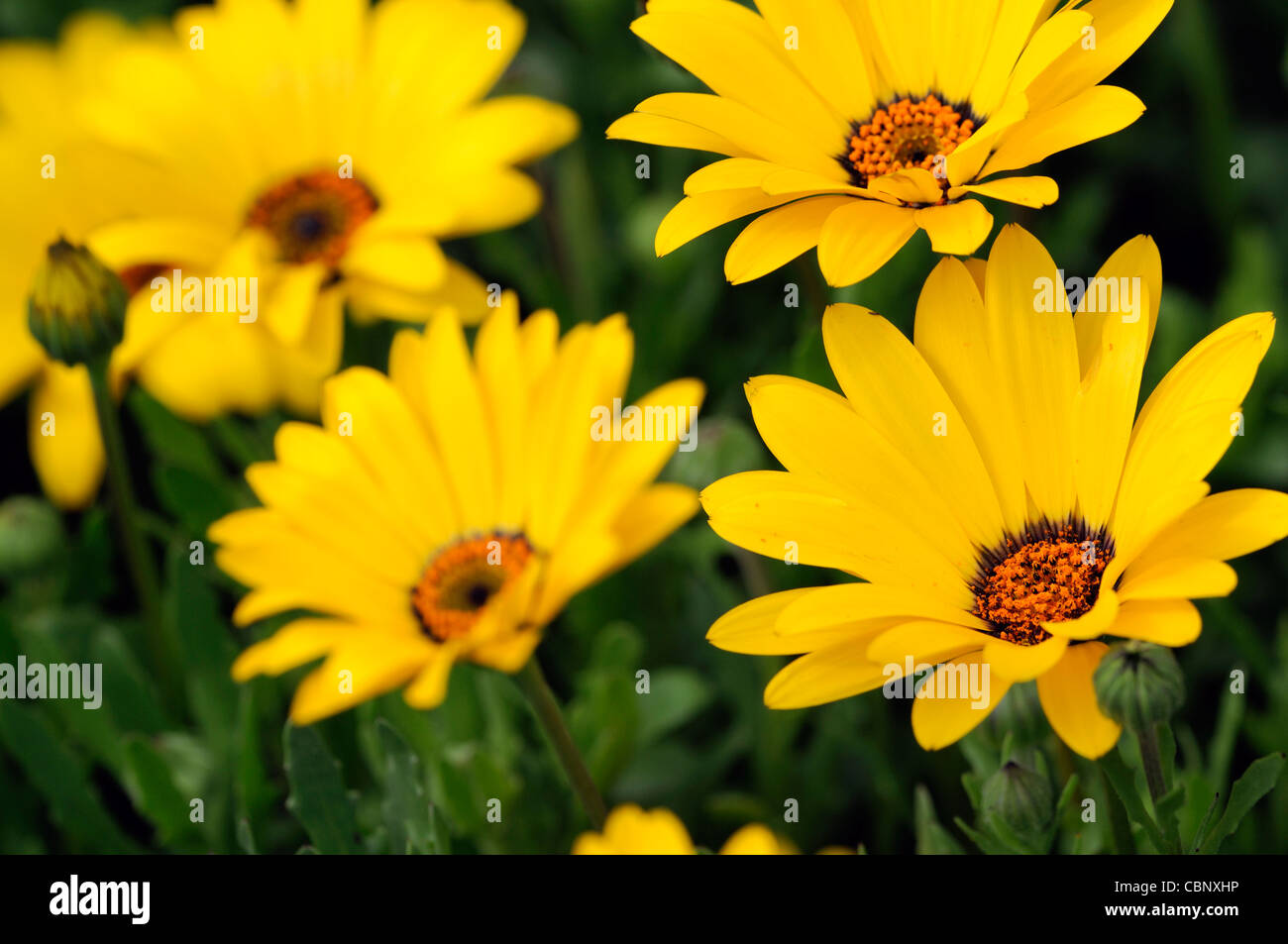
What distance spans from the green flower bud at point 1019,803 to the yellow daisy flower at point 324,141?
1.74ft

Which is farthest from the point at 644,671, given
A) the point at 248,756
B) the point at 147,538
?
the point at 147,538

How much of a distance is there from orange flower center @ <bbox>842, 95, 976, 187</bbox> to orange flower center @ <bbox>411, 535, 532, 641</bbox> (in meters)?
0.31

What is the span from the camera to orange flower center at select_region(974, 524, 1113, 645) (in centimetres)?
67

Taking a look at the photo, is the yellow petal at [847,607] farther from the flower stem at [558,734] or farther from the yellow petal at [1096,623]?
the flower stem at [558,734]

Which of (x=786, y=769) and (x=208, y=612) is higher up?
(x=208, y=612)

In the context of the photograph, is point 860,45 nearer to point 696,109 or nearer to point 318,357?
point 696,109

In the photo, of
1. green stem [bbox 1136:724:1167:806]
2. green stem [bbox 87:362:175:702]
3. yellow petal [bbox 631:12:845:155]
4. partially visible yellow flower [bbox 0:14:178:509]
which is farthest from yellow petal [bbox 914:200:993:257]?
partially visible yellow flower [bbox 0:14:178:509]

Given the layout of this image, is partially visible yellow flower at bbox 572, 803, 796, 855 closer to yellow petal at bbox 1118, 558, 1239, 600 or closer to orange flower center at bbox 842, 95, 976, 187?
yellow petal at bbox 1118, 558, 1239, 600

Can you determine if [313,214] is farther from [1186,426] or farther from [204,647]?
[1186,426]

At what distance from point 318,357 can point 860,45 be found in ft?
1.49

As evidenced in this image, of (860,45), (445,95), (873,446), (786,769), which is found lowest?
(786,769)

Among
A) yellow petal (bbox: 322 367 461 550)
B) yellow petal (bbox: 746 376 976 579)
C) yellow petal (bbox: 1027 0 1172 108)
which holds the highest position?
yellow petal (bbox: 1027 0 1172 108)

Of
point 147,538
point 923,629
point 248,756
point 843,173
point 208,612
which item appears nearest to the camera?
point 923,629

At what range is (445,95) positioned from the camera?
3.51 feet
